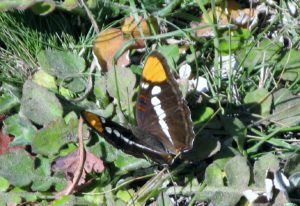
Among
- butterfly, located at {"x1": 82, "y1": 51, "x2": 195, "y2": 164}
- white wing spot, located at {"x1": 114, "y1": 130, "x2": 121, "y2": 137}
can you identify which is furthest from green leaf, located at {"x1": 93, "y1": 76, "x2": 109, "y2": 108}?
white wing spot, located at {"x1": 114, "y1": 130, "x2": 121, "y2": 137}

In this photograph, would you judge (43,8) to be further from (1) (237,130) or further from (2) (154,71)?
(1) (237,130)

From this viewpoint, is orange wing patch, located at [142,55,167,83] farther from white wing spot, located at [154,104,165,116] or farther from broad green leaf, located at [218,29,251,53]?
broad green leaf, located at [218,29,251,53]

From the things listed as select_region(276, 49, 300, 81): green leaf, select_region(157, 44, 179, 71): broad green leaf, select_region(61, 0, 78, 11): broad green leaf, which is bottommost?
select_region(276, 49, 300, 81): green leaf

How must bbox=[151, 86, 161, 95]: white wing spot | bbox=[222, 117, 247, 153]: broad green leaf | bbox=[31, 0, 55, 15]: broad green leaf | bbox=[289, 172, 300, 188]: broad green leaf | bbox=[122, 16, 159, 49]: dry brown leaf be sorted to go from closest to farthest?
bbox=[151, 86, 161, 95]: white wing spot, bbox=[289, 172, 300, 188]: broad green leaf, bbox=[222, 117, 247, 153]: broad green leaf, bbox=[31, 0, 55, 15]: broad green leaf, bbox=[122, 16, 159, 49]: dry brown leaf

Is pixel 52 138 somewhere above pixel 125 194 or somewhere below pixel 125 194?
above

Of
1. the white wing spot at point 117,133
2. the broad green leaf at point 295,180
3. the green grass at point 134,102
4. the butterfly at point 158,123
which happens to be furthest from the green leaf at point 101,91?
the broad green leaf at point 295,180

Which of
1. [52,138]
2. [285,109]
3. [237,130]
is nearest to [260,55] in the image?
[285,109]
